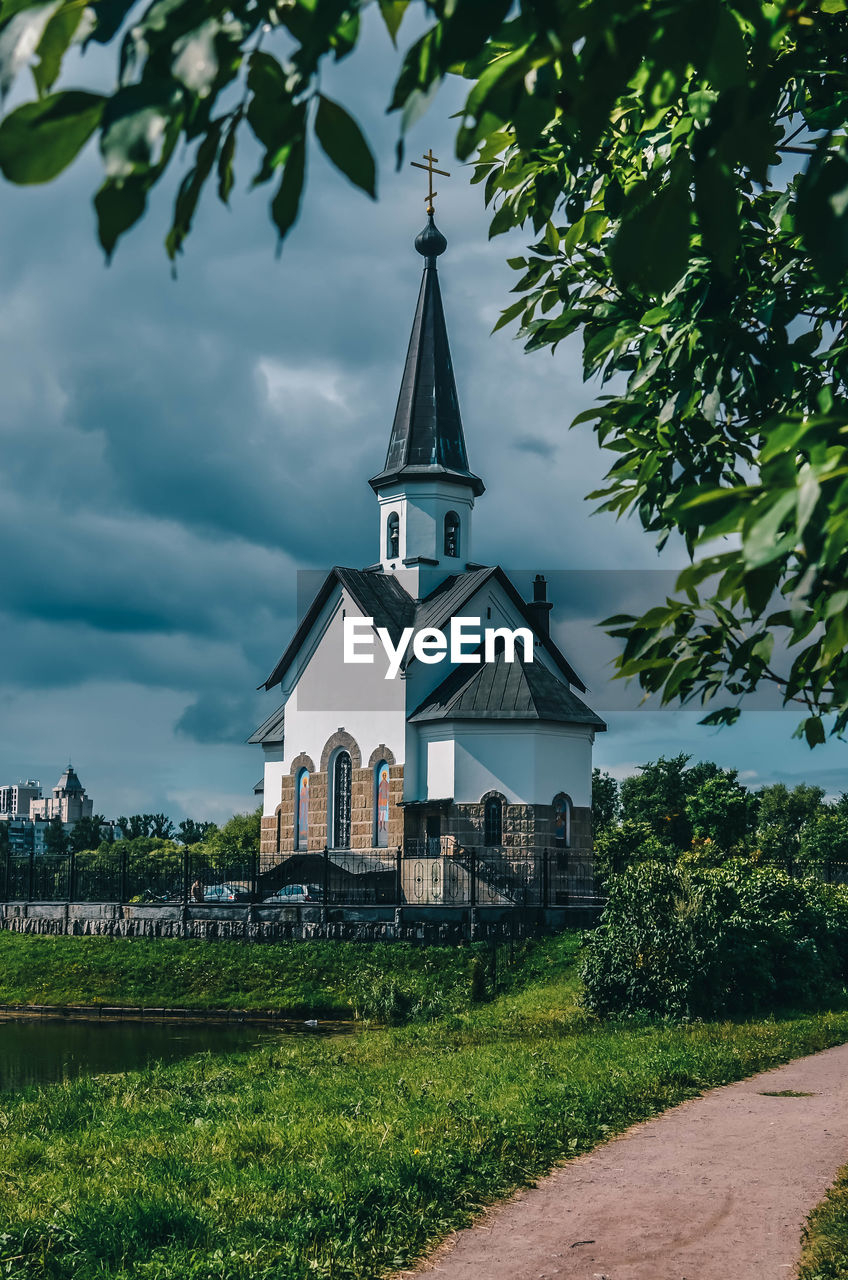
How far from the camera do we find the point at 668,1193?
743 cm

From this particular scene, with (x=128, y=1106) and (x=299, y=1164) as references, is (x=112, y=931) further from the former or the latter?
(x=299, y=1164)

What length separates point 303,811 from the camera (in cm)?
3784

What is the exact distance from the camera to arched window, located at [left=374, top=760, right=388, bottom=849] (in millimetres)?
35250

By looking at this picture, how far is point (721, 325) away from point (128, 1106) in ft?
31.5

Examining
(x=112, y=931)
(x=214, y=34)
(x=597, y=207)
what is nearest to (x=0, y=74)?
(x=214, y=34)

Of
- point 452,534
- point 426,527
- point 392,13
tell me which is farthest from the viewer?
point 452,534

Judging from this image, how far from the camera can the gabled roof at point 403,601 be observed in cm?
3756

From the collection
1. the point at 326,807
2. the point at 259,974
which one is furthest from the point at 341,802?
the point at 259,974

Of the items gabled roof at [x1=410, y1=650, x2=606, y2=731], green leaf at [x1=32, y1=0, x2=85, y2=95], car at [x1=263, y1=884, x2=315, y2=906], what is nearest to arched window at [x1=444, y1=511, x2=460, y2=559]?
gabled roof at [x1=410, y1=650, x2=606, y2=731]

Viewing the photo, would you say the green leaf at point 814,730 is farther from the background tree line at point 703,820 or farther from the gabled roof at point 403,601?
the gabled roof at point 403,601

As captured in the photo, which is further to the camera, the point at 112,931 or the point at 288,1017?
the point at 112,931

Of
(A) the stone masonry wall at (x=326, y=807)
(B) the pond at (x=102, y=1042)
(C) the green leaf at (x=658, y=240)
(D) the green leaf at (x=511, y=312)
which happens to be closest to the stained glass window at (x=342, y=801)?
(A) the stone masonry wall at (x=326, y=807)

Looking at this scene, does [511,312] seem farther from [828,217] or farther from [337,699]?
[337,699]

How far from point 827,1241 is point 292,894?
27279 millimetres
